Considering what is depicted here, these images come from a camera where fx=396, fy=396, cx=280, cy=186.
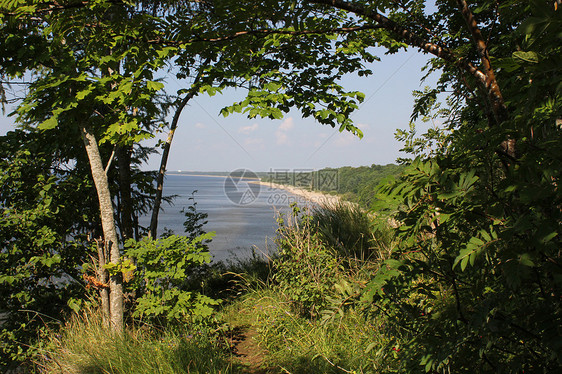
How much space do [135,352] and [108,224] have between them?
A: 59.4 inches

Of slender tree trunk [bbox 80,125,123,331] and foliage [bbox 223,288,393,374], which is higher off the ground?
slender tree trunk [bbox 80,125,123,331]

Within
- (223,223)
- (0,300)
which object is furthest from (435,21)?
(223,223)

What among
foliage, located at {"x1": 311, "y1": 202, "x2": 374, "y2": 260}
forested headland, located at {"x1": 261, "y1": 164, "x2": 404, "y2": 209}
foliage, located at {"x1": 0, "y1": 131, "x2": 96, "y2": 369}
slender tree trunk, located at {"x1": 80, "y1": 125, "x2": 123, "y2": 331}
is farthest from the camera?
forested headland, located at {"x1": 261, "y1": 164, "x2": 404, "y2": 209}

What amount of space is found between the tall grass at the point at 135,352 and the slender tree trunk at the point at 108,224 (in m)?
0.21

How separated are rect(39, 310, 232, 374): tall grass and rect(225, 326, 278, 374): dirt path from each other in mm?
209

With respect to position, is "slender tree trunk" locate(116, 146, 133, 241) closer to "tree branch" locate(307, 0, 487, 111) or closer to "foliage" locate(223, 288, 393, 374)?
"foliage" locate(223, 288, 393, 374)

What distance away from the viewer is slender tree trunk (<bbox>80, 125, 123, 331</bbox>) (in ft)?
15.0

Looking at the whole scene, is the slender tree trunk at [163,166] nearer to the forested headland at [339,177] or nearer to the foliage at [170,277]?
the foliage at [170,277]

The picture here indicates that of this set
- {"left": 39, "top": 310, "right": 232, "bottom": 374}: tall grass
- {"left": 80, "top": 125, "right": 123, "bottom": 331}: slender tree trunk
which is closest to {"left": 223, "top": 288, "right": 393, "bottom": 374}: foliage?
{"left": 39, "top": 310, "right": 232, "bottom": 374}: tall grass

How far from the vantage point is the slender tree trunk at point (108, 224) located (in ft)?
15.0

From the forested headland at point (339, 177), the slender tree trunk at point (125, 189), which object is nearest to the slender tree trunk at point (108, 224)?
the slender tree trunk at point (125, 189)

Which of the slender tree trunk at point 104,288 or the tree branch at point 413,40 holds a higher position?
the tree branch at point 413,40

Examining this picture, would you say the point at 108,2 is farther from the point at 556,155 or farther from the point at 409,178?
the point at 556,155

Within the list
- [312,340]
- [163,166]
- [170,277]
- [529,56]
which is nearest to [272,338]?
[312,340]
